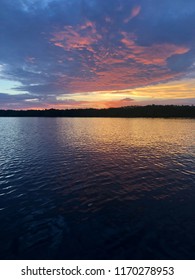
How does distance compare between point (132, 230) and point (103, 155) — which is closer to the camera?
point (132, 230)

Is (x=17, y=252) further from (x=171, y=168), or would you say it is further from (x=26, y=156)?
(x=26, y=156)

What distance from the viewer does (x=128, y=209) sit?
1819cm

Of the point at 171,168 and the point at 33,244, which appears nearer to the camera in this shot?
the point at 33,244

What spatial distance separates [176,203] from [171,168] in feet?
43.4

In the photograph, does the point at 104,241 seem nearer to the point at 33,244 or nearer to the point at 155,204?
the point at 33,244

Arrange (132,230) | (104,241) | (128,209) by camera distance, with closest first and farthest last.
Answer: (104,241) → (132,230) → (128,209)

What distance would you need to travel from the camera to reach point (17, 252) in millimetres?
12602

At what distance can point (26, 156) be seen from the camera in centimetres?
3997
